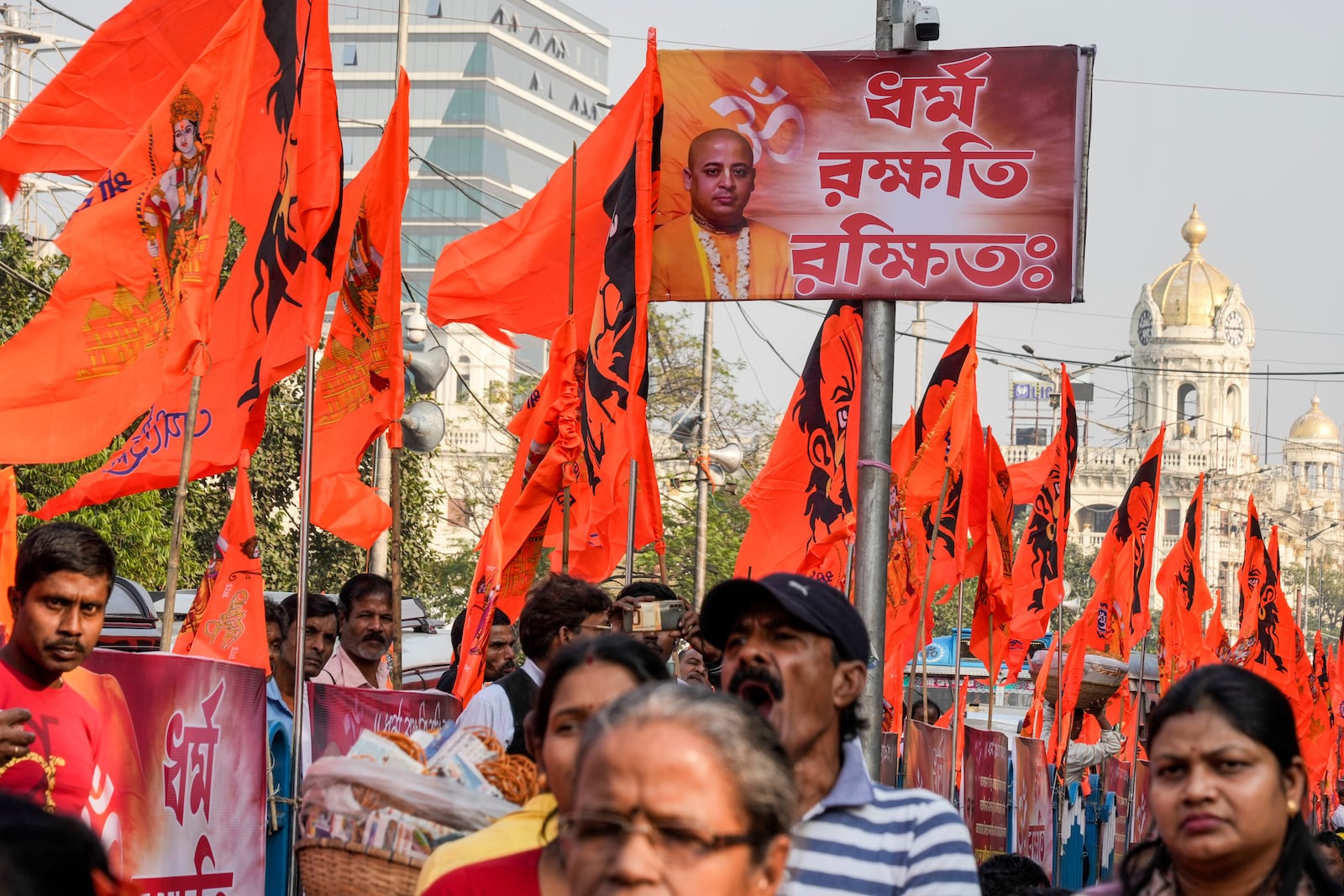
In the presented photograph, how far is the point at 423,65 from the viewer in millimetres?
130000

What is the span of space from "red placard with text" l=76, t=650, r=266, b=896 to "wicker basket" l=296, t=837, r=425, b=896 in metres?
1.86

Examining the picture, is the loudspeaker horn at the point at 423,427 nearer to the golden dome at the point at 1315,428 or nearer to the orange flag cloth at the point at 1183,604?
the orange flag cloth at the point at 1183,604

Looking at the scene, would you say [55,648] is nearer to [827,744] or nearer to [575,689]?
[575,689]

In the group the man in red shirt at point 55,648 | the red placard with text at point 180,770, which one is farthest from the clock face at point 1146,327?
the man in red shirt at point 55,648

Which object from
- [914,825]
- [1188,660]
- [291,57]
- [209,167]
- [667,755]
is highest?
[291,57]

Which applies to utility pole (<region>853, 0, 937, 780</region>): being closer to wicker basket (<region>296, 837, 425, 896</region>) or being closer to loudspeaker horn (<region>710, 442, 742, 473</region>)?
wicker basket (<region>296, 837, 425, 896</region>)

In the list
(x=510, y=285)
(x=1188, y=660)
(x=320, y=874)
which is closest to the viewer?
(x=320, y=874)

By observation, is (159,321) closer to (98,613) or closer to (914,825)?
(98,613)

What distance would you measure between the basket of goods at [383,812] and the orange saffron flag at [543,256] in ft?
19.5

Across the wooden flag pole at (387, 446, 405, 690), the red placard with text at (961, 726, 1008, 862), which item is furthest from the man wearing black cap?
the red placard with text at (961, 726, 1008, 862)

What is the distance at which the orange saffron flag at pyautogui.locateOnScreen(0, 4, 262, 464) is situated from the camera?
637cm

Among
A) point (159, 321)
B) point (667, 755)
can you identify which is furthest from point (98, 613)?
point (667, 755)

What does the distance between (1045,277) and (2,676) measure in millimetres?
5113

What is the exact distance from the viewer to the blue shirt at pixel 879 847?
311 centimetres
